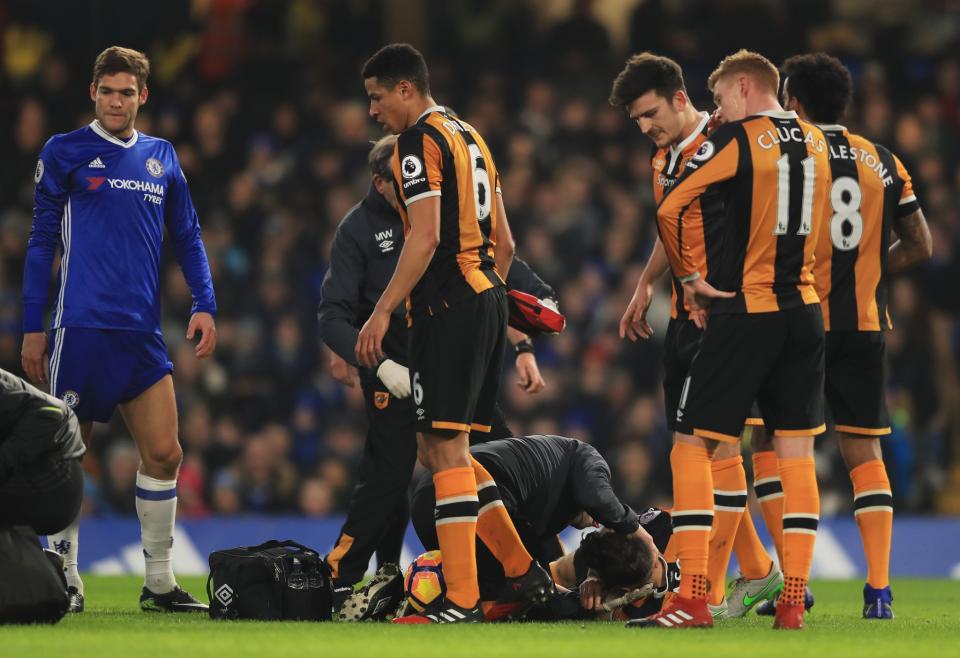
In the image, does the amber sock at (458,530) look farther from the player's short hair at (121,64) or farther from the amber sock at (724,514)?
the player's short hair at (121,64)

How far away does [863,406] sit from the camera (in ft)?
21.1

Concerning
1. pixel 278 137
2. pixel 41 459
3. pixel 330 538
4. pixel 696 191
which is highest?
pixel 278 137

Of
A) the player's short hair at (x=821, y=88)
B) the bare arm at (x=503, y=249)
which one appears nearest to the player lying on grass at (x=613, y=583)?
the bare arm at (x=503, y=249)

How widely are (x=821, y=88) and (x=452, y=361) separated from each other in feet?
6.36

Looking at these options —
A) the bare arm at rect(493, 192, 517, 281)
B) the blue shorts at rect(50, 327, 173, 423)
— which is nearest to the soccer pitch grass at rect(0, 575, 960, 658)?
the blue shorts at rect(50, 327, 173, 423)

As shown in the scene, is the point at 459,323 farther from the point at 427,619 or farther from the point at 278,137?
the point at 278,137

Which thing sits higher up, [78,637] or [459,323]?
[459,323]

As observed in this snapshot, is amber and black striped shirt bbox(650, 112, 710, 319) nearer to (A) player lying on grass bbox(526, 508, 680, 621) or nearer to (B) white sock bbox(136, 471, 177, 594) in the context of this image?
(A) player lying on grass bbox(526, 508, 680, 621)

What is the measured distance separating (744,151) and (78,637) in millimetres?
2873

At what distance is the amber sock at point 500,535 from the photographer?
20.6ft

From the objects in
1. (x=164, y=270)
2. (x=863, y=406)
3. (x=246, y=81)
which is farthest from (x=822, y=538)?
(x=246, y=81)

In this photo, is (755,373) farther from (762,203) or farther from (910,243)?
(910,243)

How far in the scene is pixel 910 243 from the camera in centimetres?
674

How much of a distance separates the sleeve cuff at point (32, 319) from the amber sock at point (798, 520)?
3.21 m
